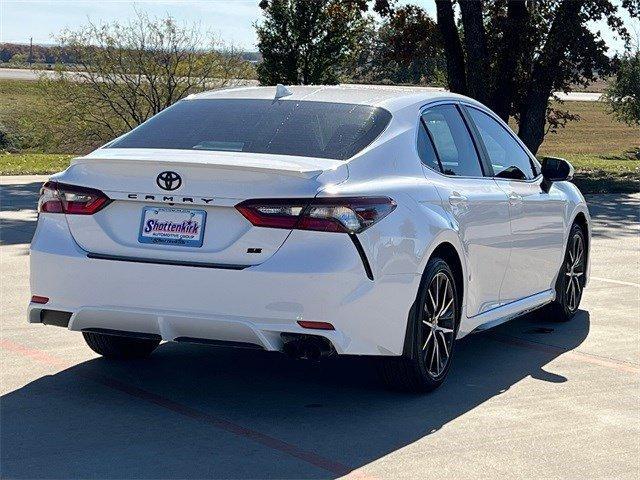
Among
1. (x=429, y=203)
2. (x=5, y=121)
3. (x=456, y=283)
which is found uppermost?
(x=429, y=203)

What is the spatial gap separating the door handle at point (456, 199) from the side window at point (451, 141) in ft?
0.52

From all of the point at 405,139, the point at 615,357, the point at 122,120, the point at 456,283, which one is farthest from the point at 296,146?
the point at 122,120

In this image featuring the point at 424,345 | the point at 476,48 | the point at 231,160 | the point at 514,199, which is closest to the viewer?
the point at 231,160

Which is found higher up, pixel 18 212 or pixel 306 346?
pixel 306 346

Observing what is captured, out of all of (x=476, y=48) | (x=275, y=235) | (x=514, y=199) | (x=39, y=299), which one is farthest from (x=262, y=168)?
(x=476, y=48)

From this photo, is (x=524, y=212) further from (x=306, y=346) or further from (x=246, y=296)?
(x=246, y=296)

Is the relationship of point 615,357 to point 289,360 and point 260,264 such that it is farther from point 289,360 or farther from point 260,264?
point 260,264

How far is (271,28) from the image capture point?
36469mm

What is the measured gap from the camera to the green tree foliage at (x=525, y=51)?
27.6 meters

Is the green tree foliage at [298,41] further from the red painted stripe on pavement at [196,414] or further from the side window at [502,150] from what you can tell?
the red painted stripe on pavement at [196,414]

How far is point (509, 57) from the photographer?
29438mm

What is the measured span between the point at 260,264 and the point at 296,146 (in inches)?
33.7

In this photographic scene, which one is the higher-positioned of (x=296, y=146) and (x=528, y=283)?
(x=296, y=146)

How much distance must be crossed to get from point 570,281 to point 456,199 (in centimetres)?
265
